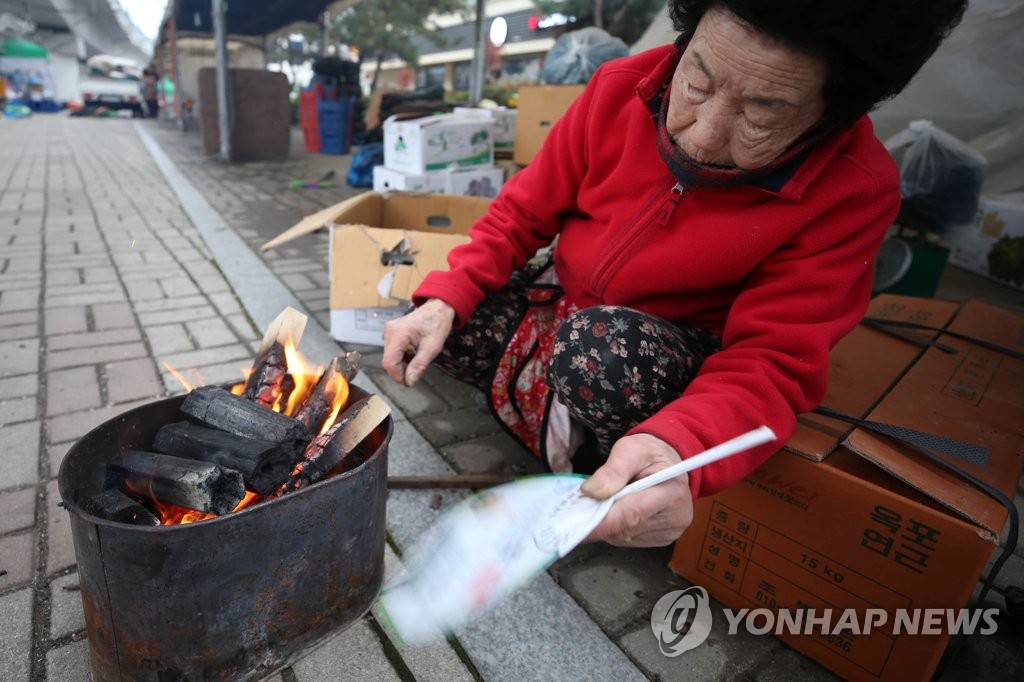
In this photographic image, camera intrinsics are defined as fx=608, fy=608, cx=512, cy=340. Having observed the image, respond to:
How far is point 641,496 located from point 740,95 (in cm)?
69

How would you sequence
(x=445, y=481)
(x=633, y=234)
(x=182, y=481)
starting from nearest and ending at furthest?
1. (x=182, y=481)
2. (x=633, y=234)
3. (x=445, y=481)

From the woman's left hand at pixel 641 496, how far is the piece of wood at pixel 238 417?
605mm

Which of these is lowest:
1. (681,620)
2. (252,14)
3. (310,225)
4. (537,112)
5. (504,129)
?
(681,620)

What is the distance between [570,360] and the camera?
54.0 inches

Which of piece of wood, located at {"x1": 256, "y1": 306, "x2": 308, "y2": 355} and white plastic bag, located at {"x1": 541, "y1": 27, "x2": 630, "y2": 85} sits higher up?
white plastic bag, located at {"x1": 541, "y1": 27, "x2": 630, "y2": 85}

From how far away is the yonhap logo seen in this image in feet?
4.33

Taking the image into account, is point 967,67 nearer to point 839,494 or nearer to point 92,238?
point 839,494

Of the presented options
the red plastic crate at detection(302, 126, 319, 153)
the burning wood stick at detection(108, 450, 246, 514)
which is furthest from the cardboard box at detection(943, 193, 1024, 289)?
the red plastic crate at detection(302, 126, 319, 153)

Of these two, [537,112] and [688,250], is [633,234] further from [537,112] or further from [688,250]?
[537,112]

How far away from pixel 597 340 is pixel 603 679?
0.69 m

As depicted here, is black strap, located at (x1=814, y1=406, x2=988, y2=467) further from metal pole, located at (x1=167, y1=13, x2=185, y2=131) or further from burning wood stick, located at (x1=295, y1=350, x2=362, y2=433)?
metal pole, located at (x1=167, y1=13, x2=185, y2=131)

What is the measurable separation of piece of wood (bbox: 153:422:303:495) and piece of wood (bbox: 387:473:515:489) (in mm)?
544

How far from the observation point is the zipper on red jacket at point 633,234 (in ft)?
4.30

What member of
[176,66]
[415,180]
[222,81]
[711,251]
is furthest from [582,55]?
[176,66]
